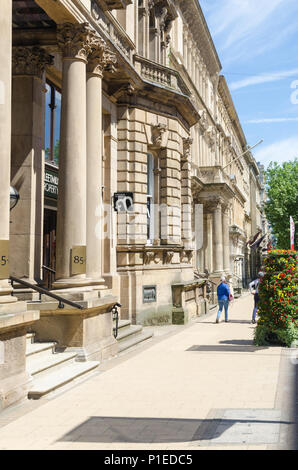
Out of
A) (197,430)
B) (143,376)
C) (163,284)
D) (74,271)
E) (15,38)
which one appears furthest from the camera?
(163,284)

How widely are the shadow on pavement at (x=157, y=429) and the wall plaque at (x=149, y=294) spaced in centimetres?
1093

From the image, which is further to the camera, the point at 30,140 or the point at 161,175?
the point at 161,175

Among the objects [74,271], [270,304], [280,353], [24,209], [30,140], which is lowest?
[280,353]

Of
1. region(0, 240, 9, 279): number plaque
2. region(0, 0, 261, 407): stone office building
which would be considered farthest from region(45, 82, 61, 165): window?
region(0, 240, 9, 279): number plaque

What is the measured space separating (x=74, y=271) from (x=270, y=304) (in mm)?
5122

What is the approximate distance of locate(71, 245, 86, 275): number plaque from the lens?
1074cm

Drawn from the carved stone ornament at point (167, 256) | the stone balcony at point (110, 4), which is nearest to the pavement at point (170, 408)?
the carved stone ornament at point (167, 256)

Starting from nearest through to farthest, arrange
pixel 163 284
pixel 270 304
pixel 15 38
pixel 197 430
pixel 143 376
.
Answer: pixel 197 430
pixel 143 376
pixel 15 38
pixel 270 304
pixel 163 284

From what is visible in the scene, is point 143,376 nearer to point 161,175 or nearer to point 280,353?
point 280,353

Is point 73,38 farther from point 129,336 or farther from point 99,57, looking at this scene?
point 129,336

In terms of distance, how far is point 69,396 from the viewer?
799 centimetres

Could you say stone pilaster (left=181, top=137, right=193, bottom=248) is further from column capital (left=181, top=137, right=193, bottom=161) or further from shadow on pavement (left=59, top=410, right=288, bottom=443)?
shadow on pavement (left=59, top=410, right=288, bottom=443)

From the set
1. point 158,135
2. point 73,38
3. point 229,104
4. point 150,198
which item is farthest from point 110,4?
point 229,104

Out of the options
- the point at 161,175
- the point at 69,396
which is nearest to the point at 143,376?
the point at 69,396
